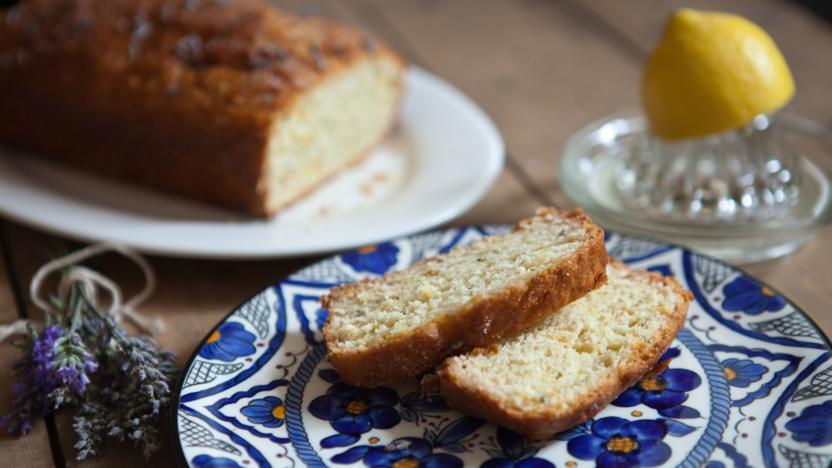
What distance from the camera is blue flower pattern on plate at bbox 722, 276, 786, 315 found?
6.38ft

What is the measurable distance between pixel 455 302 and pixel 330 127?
1.31 meters

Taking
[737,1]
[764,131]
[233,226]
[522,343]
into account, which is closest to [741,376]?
[522,343]

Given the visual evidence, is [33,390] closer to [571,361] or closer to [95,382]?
[95,382]

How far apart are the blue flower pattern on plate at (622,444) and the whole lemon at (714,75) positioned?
3.51ft

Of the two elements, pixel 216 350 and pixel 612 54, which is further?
pixel 612 54

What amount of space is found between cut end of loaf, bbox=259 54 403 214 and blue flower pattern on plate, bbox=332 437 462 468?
1215 millimetres

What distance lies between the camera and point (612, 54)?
149 inches

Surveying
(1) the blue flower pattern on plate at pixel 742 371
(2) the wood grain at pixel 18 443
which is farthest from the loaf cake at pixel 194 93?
(1) the blue flower pattern on plate at pixel 742 371

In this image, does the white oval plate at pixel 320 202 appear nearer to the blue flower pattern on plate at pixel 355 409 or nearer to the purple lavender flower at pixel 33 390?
the purple lavender flower at pixel 33 390

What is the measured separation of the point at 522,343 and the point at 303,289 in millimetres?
549

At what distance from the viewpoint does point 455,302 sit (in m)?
1.76

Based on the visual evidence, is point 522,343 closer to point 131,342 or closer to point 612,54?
point 131,342

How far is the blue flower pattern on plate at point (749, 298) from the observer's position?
195 centimetres

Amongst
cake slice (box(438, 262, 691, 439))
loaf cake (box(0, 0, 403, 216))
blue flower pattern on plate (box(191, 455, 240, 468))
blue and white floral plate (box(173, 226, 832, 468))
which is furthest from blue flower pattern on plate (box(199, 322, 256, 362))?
loaf cake (box(0, 0, 403, 216))
